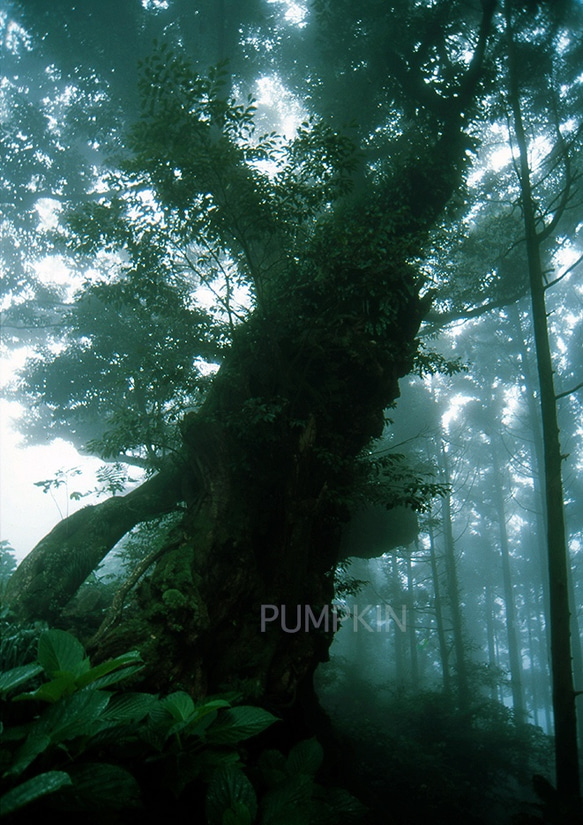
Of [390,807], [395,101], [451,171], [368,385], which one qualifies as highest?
[395,101]

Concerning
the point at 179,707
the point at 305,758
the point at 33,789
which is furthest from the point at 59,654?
the point at 305,758

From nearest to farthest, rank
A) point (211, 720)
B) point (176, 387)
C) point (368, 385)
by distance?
point (211, 720), point (368, 385), point (176, 387)

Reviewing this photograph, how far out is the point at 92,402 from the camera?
13.2m

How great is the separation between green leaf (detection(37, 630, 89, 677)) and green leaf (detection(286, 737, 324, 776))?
1549 millimetres

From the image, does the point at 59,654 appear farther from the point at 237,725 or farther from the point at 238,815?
the point at 238,815

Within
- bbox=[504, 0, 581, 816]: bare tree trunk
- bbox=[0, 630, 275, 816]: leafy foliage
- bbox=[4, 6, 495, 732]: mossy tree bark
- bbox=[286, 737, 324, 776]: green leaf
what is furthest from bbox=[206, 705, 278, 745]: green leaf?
bbox=[504, 0, 581, 816]: bare tree trunk

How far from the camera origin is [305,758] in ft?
8.80

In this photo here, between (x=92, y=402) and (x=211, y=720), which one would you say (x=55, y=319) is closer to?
(x=92, y=402)

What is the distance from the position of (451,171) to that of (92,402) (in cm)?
1180

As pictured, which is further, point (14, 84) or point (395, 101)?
point (14, 84)

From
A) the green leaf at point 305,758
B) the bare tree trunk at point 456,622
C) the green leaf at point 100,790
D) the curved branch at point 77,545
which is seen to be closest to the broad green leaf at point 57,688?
the green leaf at point 100,790

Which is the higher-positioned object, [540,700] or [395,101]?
[395,101]

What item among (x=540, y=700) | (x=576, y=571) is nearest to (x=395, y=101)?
(x=576, y=571)

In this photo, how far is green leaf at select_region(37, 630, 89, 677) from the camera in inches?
80.2
